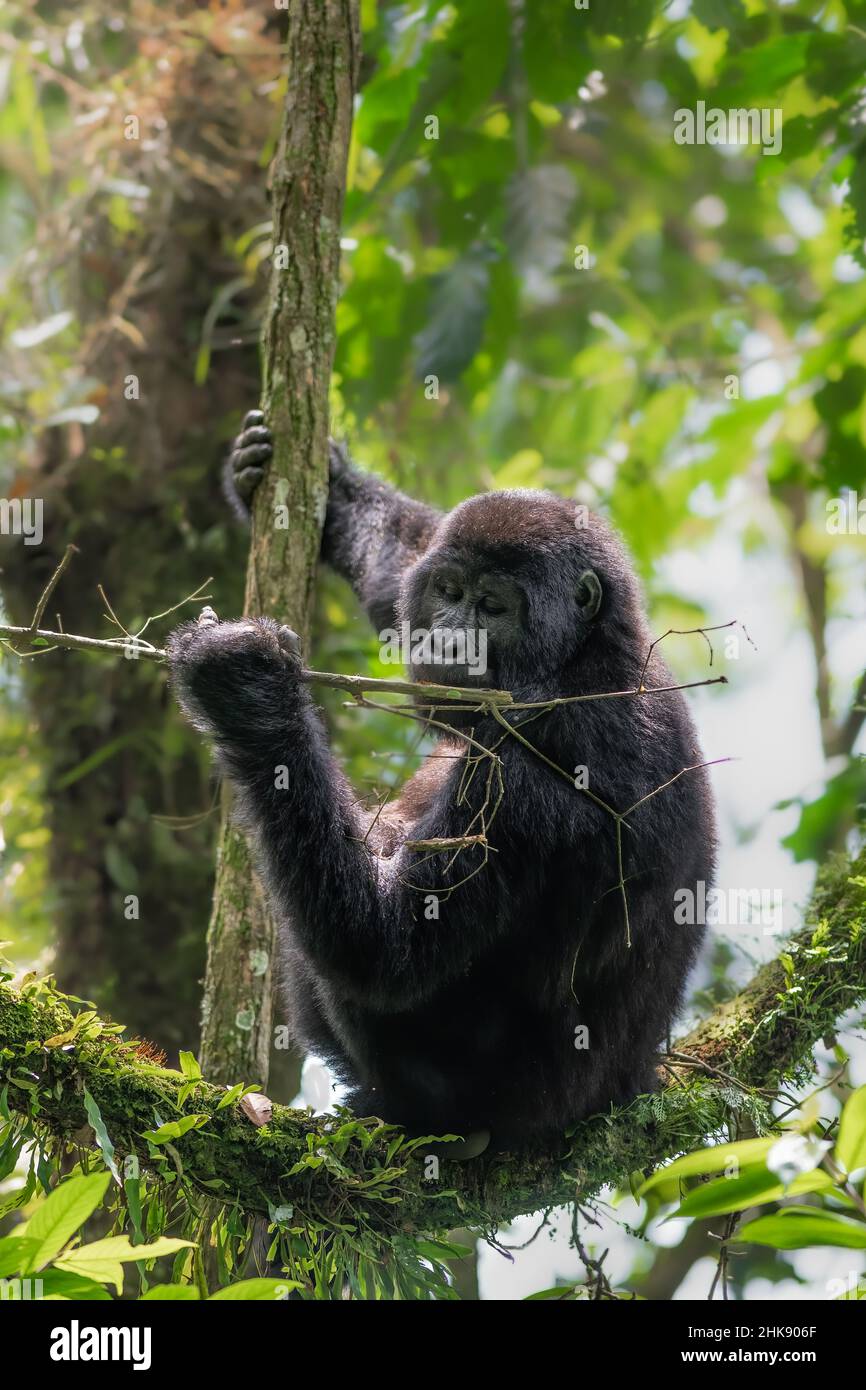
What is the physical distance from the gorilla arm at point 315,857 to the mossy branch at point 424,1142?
0.55 meters

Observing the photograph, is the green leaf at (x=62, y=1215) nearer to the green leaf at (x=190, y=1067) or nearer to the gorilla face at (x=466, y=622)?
the green leaf at (x=190, y=1067)

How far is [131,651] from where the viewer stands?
3865mm

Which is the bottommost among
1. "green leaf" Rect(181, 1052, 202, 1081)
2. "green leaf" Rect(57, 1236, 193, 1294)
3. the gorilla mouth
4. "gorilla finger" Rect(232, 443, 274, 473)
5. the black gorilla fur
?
"green leaf" Rect(57, 1236, 193, 1294)

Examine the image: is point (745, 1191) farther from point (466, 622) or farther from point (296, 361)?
point (296, 361)

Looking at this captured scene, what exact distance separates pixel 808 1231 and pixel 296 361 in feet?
11.6

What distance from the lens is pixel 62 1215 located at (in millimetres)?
3078

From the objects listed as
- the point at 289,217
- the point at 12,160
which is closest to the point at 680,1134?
the point at 289,217

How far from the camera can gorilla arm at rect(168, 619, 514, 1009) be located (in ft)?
14.7

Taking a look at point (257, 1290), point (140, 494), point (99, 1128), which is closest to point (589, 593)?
point (99, 1128)

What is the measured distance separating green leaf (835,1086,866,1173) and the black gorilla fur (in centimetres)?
162

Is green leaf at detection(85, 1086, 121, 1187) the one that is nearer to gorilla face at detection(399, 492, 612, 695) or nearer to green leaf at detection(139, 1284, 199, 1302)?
green leaf at detection(139, 1284, 199, 1302)

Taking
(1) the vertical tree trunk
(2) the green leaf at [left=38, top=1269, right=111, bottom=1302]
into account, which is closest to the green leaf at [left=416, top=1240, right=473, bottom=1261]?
(1) the vertical tree trunk

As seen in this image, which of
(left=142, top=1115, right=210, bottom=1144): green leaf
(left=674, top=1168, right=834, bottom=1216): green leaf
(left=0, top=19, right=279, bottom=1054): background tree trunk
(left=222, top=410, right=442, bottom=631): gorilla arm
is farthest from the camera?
(left=0, top=19, right=279, bottom=1054): background tree trunk

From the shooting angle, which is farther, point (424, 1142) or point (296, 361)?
point (296, 361)
